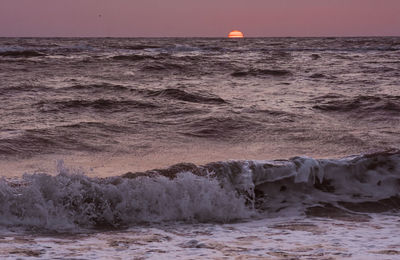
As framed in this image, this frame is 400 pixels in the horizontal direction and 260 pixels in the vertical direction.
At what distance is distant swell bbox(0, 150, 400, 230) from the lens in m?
4.80

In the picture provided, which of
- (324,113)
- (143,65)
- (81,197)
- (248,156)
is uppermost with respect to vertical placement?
(143,65)

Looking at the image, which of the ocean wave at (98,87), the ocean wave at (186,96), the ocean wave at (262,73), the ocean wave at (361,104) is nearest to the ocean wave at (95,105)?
the ocean wave at (186,96)

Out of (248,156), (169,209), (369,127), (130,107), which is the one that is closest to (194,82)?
(130,107)

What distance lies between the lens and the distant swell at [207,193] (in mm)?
4805

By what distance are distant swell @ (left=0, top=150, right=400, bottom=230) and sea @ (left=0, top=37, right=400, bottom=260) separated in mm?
14

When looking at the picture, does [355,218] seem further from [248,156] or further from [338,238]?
[248,156]

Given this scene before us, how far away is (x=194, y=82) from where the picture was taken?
16.6 m

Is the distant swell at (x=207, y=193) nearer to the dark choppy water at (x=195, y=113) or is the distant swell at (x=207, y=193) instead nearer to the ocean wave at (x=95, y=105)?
the dark choppy water at (x=195, y=113)

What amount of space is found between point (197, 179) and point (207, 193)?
0.90ft

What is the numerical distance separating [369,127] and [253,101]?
3589 mm

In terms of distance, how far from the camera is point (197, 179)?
17.9ft

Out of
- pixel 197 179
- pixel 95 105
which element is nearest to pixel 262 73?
pixel 95 105

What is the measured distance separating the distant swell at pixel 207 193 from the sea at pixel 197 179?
1cm

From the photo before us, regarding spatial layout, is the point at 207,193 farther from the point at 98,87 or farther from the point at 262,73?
the point at 262,73
